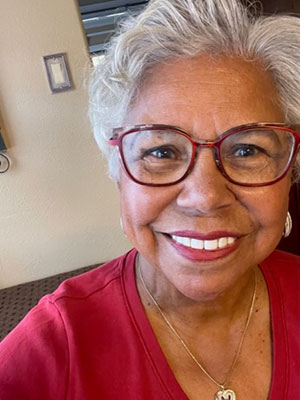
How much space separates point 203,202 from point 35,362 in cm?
42

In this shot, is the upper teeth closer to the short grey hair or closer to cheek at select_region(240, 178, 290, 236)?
cheek at select_region(240, 178, 290, 236)

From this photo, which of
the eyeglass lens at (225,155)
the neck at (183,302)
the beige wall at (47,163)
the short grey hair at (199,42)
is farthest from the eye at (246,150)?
the beige wall at (47,163)

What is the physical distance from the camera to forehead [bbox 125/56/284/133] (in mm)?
662

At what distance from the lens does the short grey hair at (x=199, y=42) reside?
Result: 702mm

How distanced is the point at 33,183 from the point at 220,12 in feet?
4.83

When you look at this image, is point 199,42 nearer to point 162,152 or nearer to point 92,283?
point 162,152

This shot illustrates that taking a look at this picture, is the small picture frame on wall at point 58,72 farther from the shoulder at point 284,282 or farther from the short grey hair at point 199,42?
the shoulder at point 284,282

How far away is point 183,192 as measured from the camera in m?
0.68

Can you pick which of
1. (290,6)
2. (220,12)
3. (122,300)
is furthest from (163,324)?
(290,6)

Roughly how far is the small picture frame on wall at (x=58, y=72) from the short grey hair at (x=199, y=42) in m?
1.11

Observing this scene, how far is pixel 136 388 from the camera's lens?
70cm

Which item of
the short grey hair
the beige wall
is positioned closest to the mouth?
the short grey hair

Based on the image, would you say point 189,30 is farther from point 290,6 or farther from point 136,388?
point 290,6

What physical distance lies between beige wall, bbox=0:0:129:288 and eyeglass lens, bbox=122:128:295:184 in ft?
4.17
